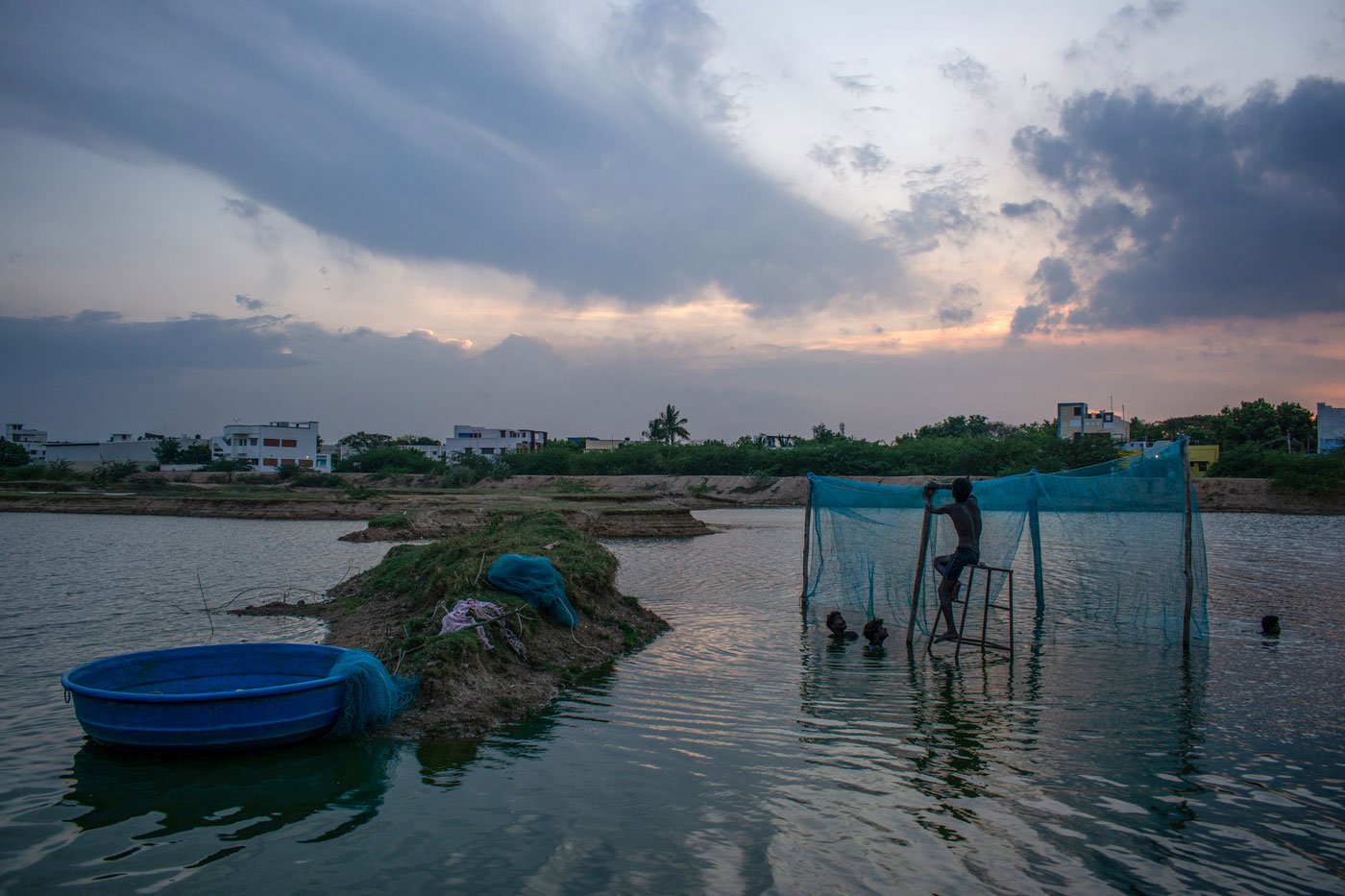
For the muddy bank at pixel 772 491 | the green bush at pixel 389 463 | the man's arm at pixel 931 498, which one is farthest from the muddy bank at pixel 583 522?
the green bush at pixel 389 463

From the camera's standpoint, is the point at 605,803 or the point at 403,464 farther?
the point at 403,464

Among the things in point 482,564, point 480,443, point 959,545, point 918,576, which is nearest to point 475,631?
point 482,564

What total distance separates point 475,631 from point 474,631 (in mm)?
12

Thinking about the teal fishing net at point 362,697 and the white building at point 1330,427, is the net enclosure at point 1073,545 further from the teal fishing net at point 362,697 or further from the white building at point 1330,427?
the white building at point 1330,427

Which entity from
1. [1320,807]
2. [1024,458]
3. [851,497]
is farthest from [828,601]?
[1024,458]

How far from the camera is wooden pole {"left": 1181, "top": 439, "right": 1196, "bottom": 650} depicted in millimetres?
10039

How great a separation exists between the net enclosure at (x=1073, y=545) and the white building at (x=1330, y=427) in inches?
2744

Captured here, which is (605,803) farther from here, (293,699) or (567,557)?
(567,557)

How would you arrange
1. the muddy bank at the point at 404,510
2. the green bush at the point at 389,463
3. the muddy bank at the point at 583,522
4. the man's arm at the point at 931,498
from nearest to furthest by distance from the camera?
the man's arm at the point at 931,498 < the muddy bank at the point at 583,522 < the muddy bank at the point at 404,510 < the green bush at the point at 389,463

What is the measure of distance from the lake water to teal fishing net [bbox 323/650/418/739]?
0.18 m

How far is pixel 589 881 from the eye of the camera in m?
4.52

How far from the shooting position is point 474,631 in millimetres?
8789

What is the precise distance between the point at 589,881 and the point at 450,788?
1716mm

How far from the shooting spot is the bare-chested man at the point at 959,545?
10227mm
